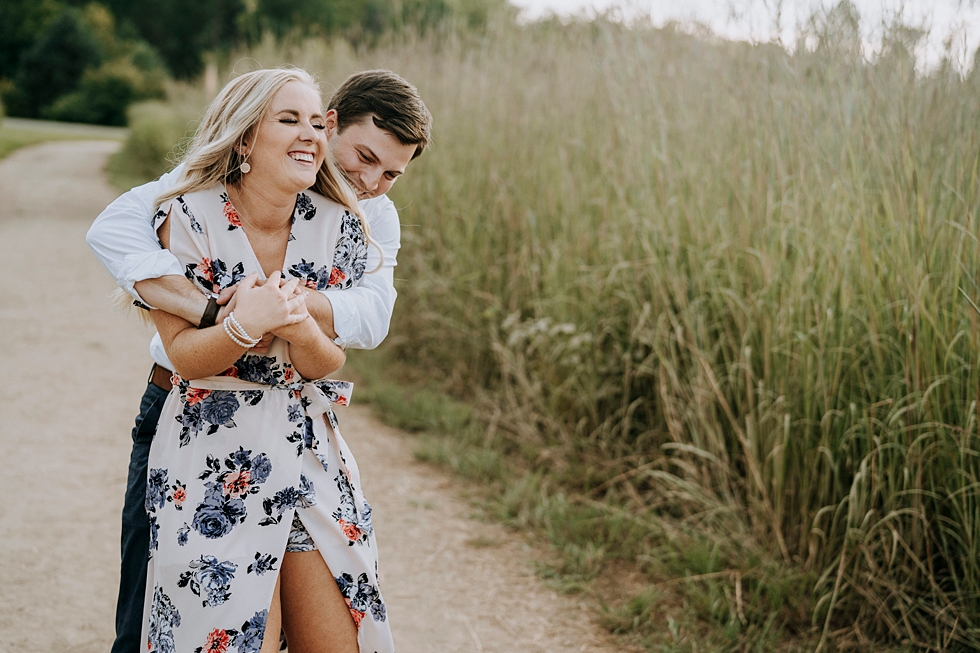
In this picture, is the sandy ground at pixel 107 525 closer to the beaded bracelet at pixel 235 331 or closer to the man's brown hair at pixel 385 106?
the beaded bracelet at pixel 235 331

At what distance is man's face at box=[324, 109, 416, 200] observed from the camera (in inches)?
84.7

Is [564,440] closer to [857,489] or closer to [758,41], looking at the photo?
[857,489]

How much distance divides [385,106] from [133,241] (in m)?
0.75

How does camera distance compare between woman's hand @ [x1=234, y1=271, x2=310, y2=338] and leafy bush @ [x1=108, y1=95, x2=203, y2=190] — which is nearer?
woman's hand @ [x1=234, y1=271, x2=310, y2=338]

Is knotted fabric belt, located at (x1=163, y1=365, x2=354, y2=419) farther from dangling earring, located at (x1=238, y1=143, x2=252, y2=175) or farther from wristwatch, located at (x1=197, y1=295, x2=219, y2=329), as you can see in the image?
dangling earring, located at (x1=238, y1=143, x2=252, y2=175)

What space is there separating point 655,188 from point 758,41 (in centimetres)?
81

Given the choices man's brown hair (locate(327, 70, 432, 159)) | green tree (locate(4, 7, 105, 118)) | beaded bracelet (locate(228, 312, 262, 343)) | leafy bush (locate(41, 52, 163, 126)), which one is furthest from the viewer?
green tree (locate(4, 7, 105, 118))

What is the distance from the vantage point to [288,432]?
5.82 feet

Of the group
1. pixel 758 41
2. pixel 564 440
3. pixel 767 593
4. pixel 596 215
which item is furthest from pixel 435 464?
pixel 758 41

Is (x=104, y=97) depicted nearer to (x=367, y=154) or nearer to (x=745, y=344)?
(x=745, y=344)

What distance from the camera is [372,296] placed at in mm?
1952

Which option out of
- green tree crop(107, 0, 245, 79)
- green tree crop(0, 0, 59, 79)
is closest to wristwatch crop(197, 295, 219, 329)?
green tree crop(0, 0, 59, 79)

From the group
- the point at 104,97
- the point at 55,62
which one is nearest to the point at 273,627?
the point at 104,97

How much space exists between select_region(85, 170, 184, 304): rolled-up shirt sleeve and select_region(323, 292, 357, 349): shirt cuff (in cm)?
33
